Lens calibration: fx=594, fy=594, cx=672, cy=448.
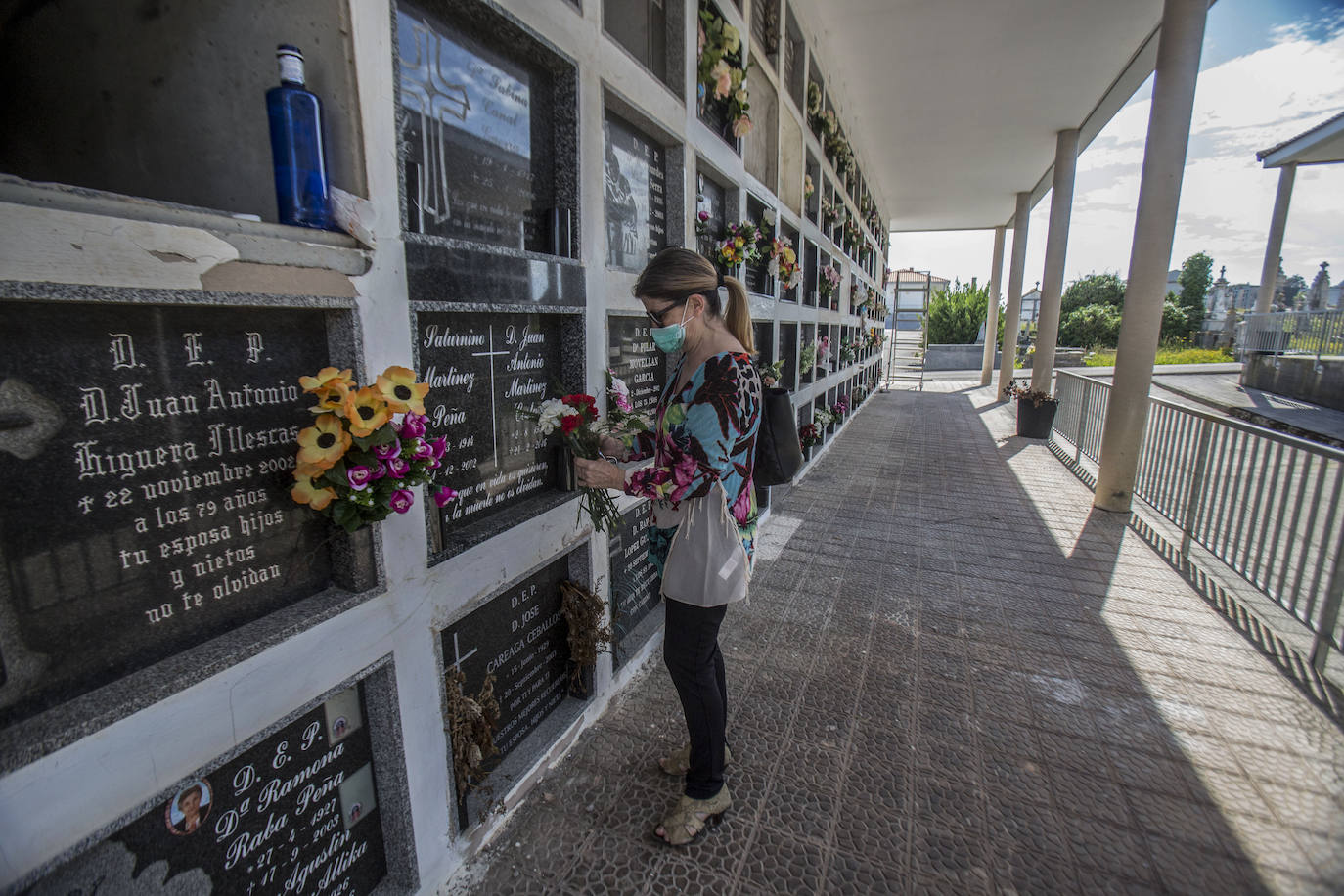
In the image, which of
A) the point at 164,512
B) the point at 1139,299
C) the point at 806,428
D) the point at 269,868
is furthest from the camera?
the point at 806,428

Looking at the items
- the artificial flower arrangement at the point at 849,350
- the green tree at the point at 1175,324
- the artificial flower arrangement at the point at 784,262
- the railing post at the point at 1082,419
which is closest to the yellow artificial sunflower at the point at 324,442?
the artificial flower arrangement at the point at 784,262

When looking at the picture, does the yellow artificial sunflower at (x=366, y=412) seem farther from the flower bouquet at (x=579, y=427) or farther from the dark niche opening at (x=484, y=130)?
the flower bouquet at (x=579, y=427)

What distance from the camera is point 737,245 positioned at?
3.57 m

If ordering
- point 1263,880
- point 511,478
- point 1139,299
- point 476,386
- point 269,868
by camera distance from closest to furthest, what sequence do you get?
point 269,868 → point 1263,880 → point 476,386 → point 511,478 → point 1139,299

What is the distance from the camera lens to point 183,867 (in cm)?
113

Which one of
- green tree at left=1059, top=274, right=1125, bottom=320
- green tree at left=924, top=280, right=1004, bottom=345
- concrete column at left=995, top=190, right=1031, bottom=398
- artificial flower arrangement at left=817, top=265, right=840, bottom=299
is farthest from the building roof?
green tree at left=1059, top=274, right=1125, bottom=320

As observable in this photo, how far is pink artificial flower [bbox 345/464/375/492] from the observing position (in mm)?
1190

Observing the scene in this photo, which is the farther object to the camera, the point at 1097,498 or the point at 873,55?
the point at 873,55

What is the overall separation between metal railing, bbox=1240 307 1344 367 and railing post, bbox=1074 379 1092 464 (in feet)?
27.2

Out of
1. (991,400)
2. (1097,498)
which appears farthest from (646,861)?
(991,400)

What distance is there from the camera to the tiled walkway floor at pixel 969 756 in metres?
1.75

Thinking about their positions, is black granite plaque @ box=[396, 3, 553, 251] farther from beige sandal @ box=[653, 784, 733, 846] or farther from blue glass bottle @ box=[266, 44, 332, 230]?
beige sandal @ box=[653, 784, 733, 846]

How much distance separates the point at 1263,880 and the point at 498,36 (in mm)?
3344

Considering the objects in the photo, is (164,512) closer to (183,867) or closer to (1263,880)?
(183,867)
